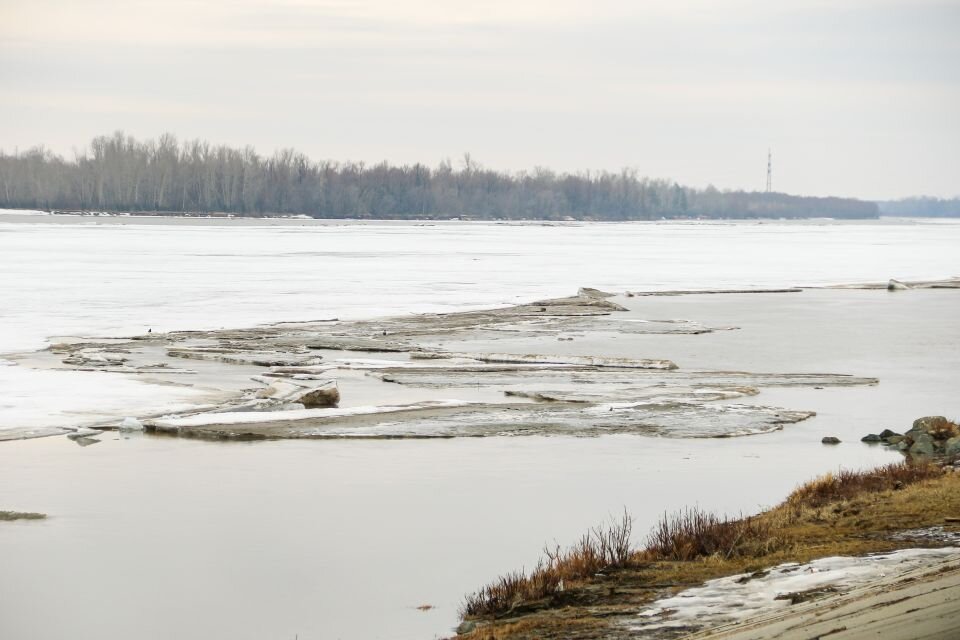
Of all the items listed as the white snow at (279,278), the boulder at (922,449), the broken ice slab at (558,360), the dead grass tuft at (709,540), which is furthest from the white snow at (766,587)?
the broken ice slab at (558,360)

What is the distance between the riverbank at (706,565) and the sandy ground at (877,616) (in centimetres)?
23

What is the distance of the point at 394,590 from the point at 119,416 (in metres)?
6.83

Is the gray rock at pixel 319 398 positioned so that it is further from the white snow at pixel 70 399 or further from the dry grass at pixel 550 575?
the dry grass at pixel 550 575

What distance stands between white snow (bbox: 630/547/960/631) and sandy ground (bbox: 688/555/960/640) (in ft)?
0.78

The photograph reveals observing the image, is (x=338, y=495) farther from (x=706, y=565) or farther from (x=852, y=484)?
(x=852, y=484)

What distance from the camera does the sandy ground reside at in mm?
5676

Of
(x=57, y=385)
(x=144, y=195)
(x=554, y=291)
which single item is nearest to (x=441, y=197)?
(x=144, y=195)

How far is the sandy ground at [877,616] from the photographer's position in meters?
5.68

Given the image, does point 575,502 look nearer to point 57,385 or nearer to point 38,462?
point 38,462

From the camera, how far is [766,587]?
7.27 meters

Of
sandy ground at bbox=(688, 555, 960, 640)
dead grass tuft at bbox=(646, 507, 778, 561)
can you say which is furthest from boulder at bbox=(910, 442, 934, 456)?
sandy ground at bbox=(688, 555, 960, 640)

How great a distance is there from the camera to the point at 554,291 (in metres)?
35.2

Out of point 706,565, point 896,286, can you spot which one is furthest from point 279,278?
point 706,565

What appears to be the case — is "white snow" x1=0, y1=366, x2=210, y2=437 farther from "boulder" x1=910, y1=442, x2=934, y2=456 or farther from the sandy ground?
the sandy ground
